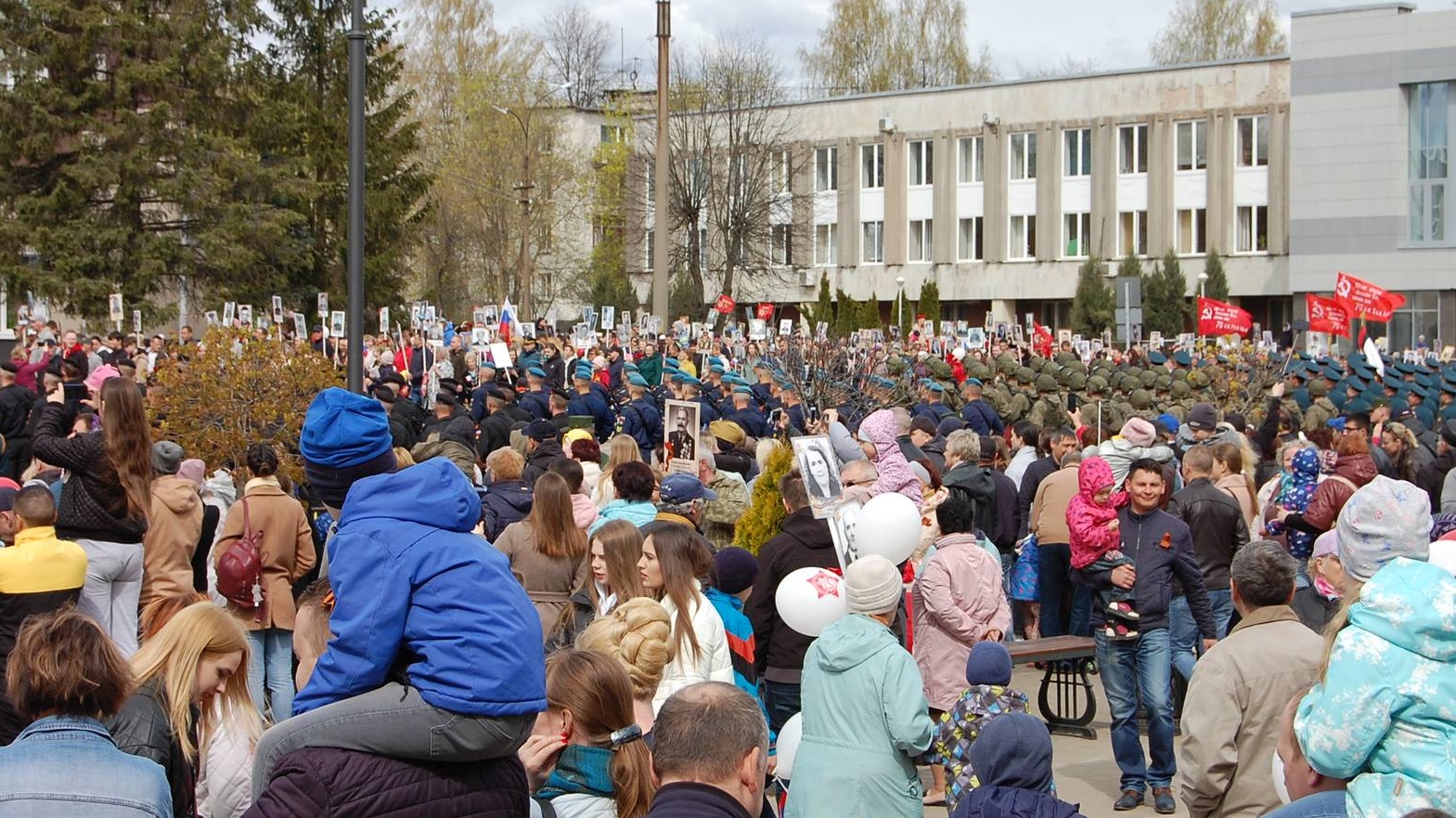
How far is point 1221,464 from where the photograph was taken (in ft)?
36.5

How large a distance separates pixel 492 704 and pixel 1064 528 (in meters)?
8.10

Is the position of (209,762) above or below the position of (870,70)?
below

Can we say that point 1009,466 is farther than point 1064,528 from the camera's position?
Yes

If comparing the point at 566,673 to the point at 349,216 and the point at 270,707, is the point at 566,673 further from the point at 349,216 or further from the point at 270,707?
the point at 349,216

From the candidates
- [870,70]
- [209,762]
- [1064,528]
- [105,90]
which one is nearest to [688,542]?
[209,762]

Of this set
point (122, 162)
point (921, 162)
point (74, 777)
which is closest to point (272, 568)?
point (74, 777)

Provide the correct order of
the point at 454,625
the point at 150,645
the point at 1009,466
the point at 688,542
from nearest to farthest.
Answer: the point at 454,625
the point at 150,645
the point at 688,542
the point at 1009,466

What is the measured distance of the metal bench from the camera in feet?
31.3

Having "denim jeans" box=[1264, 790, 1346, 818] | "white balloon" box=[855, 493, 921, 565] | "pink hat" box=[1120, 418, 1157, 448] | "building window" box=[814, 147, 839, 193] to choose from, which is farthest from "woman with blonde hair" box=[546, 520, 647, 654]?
"building window" box=[814, 147, 839, 193]

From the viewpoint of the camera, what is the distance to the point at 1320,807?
135 inches

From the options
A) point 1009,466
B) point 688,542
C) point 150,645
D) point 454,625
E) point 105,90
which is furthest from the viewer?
point 105,90

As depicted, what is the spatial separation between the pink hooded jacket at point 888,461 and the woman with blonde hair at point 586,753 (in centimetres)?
431

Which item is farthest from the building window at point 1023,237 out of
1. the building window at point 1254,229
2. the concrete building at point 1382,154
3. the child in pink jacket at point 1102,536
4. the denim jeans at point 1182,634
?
the child in pink jacket at point 1102,536

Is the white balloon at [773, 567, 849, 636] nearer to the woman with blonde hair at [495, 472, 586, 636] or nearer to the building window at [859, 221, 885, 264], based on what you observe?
the woman with blonde hair at [495, 472, 586, 636]
